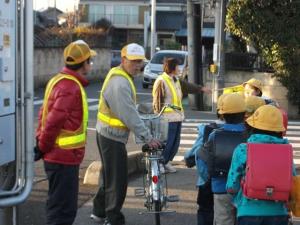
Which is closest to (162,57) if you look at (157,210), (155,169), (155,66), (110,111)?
(155,66)

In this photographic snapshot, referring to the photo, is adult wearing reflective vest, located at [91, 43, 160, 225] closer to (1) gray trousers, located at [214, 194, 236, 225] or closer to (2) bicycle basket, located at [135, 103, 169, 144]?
(2) bicycle basket, located at [135, 103, 169, 144]

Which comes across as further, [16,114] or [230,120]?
[230,120]

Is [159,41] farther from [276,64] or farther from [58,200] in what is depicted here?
[58,200]

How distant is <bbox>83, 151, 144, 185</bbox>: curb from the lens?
8023 mm

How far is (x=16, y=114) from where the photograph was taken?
3.88 meters

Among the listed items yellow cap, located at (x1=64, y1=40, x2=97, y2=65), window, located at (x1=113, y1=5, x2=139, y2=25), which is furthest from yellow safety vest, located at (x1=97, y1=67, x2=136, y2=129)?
window, located at (x1=113, y1=5, x2=139, y2=25)

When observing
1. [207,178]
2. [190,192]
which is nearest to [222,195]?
[207,178]

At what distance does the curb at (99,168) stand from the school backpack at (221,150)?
3285mm

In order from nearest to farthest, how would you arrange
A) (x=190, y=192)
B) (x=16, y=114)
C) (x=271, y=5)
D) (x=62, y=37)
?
(x=16, y=114) < (x=190, y=192) < (x=271, y=5) < (x=62, y=37)

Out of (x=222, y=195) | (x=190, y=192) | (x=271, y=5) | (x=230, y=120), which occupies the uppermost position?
(x=271, y=5)

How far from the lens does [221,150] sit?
4742 mm

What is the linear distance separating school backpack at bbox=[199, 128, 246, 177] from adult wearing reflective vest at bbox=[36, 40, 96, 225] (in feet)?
3.39

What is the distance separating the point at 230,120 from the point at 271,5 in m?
13.3

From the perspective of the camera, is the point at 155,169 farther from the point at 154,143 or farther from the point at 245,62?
the point at 245,62
